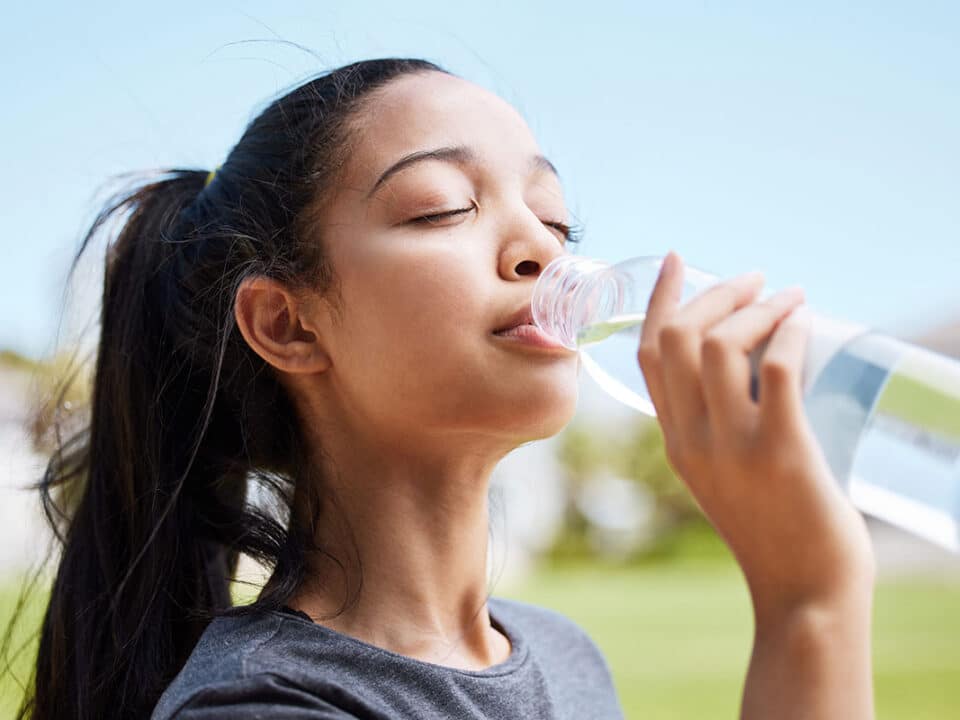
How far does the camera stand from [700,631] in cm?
1065

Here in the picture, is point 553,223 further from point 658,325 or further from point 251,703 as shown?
point 251,703

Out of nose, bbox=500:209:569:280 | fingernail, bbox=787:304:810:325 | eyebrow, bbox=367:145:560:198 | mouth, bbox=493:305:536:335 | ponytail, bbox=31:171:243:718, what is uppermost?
eyebrow, bbox=367:145:560:198

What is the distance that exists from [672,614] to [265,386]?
10878mm

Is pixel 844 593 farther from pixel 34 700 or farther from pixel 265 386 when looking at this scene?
pixel 34 700

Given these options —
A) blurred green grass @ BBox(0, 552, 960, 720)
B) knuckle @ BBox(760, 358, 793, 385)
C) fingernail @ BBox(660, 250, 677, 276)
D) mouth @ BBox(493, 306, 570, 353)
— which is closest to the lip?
mouth @ BBox(493, 306, 570, 353)

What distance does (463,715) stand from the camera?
101 centimetres

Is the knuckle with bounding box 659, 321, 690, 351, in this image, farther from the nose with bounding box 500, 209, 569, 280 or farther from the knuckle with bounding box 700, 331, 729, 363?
the nose with bounding box 500, 209, 569, 280

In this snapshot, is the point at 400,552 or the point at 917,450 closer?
the point at 917,450

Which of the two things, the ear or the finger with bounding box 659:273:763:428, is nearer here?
the finger with bounding box 659:273:763:428

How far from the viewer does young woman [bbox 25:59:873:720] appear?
3.28 ft

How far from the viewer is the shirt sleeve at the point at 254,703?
874 mm

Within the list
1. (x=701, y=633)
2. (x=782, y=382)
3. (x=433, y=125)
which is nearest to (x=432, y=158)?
(x=433, y=125)

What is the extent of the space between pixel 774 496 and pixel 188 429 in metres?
0.73


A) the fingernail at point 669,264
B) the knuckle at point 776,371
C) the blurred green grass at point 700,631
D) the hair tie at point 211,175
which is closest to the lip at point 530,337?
the fingernail at point 669,264
